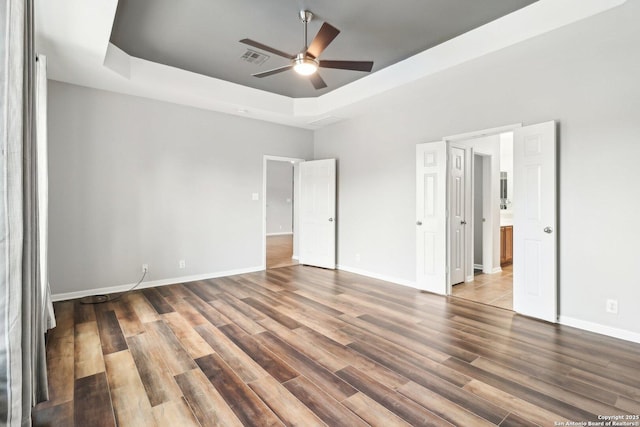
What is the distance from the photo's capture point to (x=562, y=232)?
3.31m

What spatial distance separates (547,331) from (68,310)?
5.21m

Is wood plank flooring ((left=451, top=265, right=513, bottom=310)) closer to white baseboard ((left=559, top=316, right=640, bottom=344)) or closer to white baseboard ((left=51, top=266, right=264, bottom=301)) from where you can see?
white baseboard ((left=559, top=316, right=640, bottom=344))

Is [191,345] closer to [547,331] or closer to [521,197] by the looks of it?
[547,331]

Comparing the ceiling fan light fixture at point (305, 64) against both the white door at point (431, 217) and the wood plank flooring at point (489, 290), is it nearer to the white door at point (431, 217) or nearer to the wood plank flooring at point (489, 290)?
the white door at point (431, 217)

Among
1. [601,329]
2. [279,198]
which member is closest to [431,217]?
[601,329]

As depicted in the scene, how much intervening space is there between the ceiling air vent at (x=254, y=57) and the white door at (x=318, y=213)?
91.5 inches

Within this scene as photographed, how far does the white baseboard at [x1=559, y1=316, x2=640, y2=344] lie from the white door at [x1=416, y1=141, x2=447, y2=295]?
138cm

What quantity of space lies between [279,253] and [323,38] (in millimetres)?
5667

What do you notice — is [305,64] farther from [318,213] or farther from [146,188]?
[318,213]

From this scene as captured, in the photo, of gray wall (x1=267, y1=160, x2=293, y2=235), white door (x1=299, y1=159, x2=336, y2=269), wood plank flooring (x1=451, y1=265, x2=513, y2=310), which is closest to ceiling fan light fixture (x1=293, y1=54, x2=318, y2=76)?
white door (x1=299, y1=159, x2=336, y2=269)

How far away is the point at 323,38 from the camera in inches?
108

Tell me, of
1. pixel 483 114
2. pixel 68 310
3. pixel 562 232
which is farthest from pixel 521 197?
pixel 68 310

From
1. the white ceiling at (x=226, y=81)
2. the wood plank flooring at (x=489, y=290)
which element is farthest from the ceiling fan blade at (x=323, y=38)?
the wood plank flooring at (x=489, y=290)

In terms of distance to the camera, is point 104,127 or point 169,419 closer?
point 169,419
